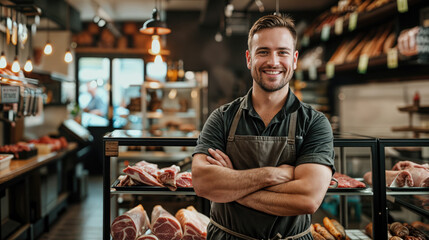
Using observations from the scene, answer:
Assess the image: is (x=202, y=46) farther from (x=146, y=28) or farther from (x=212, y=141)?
(x=212, y=141)

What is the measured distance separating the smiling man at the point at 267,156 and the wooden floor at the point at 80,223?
11.3 feet

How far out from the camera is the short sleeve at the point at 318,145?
1753 millimetres

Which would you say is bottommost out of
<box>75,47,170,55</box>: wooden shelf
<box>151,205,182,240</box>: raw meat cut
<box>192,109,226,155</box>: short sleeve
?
<box>151,205,182,240</box>: raw meat cut

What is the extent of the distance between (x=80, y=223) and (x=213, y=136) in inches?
164

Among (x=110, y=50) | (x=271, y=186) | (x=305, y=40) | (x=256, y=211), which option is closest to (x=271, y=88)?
→ (x=271, y=186)

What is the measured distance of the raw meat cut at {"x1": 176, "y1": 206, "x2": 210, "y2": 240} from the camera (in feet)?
8.14

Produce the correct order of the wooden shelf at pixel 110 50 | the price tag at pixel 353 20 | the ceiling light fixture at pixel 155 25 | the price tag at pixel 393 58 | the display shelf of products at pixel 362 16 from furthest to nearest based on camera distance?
the wooden shelf at pixel 110 50 < the price tag at pixel 353 20 < the display shelf of products at pixel 362 16 < the ceiling light fixture at pixel 155 25 < the price tag at pixel 393 58

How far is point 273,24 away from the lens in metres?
1.86

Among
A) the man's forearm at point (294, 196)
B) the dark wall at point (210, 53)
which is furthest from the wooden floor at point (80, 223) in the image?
the man's forearm at point (294, 196)

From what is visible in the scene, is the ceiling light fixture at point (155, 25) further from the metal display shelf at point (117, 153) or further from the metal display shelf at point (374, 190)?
the metal display shelf at point (374, 190)

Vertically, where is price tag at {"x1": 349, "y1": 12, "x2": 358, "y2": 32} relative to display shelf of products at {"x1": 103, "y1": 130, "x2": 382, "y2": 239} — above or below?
above

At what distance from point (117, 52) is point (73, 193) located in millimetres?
4065

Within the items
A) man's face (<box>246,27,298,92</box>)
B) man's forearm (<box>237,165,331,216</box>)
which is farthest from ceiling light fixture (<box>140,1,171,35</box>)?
man's forearm (<box>237,165,331,216</box>)

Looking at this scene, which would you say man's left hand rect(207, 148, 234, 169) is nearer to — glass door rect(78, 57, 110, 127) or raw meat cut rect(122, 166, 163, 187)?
raw meat cut rect(122, 166, 163, 187)
